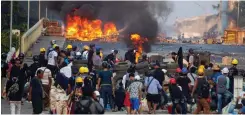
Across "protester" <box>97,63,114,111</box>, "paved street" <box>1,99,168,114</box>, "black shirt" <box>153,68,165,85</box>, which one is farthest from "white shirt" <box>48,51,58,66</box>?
"black shirt" <box>153,68,165,85</box>

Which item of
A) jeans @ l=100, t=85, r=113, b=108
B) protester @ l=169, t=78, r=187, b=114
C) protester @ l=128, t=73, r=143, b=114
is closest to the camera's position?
protester @ l=169, t=78, r=187, b=114

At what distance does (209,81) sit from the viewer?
18047 mm

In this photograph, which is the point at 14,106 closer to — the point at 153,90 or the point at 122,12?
the point at 153,90

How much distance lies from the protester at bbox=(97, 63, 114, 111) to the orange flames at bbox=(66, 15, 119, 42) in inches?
1062

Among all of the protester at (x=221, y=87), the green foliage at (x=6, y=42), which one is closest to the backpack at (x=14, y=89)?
the protester at (x=221, y=87)

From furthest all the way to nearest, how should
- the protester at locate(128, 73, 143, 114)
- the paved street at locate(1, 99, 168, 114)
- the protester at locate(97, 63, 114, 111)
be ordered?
the protester at locate(97, 63, 114, 111) < the paved street at locate(1, 99, 168, 114) < the protester at locate(128, 73, 143, 114)

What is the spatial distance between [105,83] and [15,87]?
2687 millimetres

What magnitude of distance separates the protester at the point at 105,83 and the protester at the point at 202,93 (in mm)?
2182

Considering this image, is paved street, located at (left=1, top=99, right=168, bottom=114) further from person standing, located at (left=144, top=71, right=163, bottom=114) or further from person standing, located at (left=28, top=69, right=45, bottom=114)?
person standing, located at (left=28, top=69, right=45, bottom=114)

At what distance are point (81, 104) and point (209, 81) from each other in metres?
6.09

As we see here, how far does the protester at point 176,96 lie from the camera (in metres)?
16.4

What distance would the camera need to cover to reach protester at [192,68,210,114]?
55.5ft

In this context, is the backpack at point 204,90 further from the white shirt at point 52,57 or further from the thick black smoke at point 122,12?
the thick black smoke at point 122,12

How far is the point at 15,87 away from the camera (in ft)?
52.5
